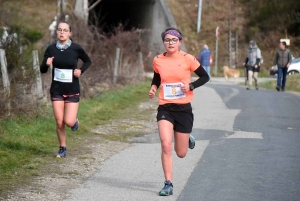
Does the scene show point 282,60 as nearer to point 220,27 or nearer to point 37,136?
point 37,136

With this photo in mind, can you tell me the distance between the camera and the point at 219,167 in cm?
907

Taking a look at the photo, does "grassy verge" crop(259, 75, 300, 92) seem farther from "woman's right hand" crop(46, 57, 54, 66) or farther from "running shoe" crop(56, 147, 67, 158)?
"woman's right hand" crop(46, 57, 54, 66)

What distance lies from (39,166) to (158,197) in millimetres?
2237

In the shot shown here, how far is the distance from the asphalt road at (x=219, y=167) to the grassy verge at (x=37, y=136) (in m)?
0.84

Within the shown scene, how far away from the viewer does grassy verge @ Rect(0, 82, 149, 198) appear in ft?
28.3

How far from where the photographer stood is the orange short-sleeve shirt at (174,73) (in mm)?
7621

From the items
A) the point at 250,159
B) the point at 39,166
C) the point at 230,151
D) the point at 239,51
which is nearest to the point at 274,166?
the point at 250,159

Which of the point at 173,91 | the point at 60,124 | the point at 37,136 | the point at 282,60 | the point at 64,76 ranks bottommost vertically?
the point at 282,60

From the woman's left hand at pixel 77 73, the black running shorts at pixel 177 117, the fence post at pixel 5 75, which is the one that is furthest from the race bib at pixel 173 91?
the fence post at pixel 5 75

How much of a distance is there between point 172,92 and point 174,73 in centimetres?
20

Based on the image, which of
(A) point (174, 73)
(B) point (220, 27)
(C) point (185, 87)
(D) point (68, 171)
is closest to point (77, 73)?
(D) point (68, 171)

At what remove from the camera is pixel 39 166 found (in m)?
8.99

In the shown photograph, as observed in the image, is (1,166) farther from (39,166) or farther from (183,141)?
Result: (183,141)

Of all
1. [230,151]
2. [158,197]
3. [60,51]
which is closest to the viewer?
[158,197]
